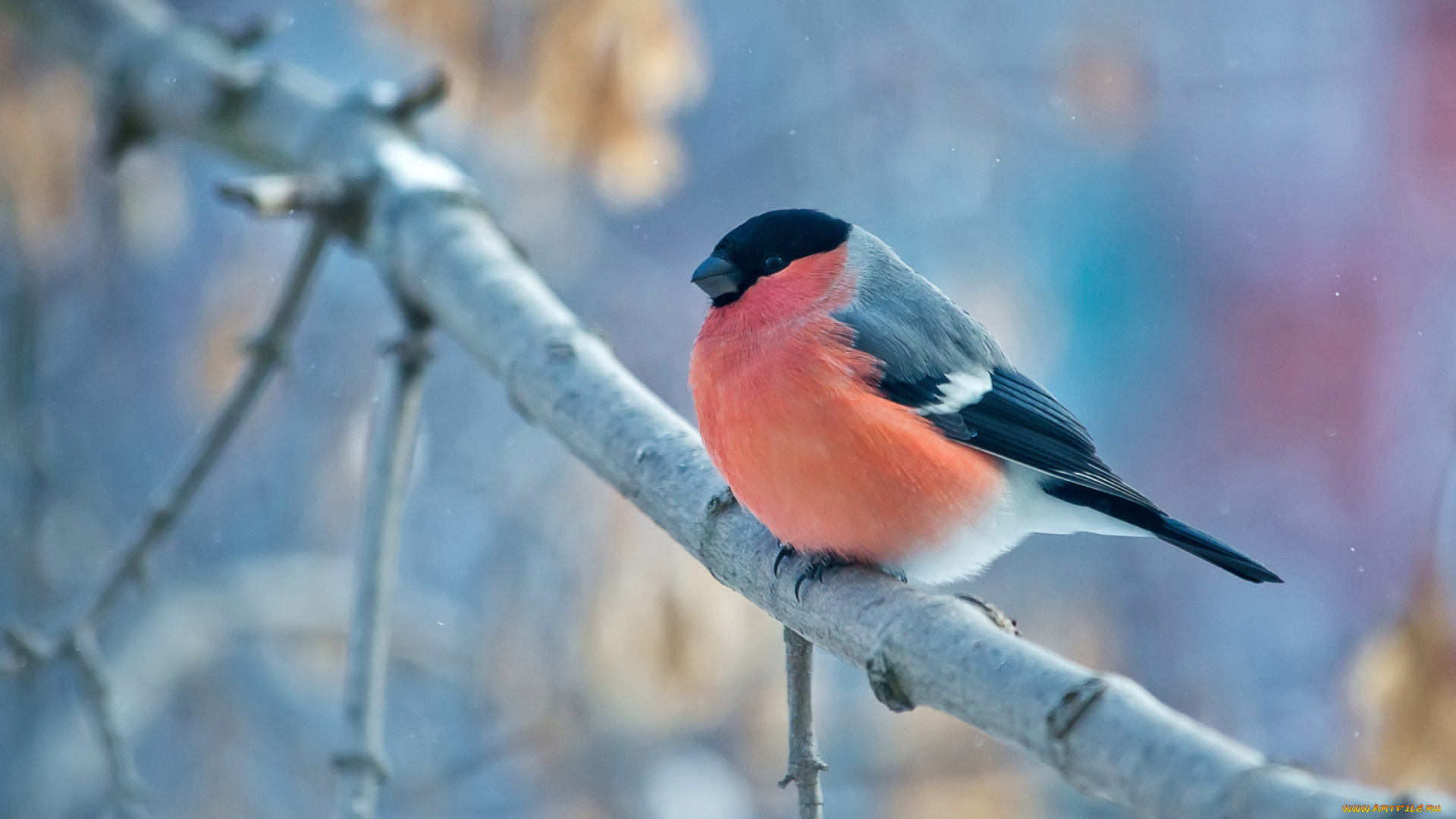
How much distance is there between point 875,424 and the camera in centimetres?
139

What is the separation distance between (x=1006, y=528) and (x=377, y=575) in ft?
2.58

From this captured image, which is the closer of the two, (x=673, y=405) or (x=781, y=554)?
(x=781, y=554)

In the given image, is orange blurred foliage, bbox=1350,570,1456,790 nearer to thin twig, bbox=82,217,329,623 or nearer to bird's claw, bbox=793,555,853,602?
bird's claw, bbox=793,555,853,602

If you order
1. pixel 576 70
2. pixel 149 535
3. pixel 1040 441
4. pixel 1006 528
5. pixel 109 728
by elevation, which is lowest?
pixel 109 728

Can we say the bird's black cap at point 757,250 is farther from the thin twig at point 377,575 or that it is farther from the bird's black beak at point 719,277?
the thin twig at point 377,575

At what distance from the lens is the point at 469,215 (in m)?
1.68

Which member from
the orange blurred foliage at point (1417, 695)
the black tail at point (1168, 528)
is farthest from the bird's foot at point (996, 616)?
the orange blurred foliage at point (1417, 695)

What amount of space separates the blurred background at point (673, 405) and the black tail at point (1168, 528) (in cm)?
37

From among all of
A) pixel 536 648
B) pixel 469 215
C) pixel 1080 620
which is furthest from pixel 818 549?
pixel 1080 620

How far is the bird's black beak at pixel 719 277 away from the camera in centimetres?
153

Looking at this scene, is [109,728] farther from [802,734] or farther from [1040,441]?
[1040,441]

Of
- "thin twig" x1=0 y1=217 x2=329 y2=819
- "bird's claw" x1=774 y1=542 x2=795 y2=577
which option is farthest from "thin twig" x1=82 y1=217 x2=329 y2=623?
"bird's claw" x1=774 y1=542 x2=795 y2=577

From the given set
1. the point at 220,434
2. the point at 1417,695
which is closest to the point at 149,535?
the point at 220,434

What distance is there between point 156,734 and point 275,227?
6.32ft
